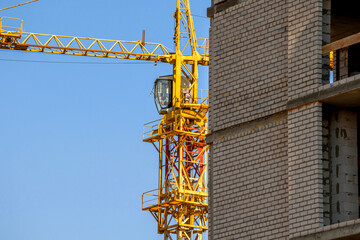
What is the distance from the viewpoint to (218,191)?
23.9 meters

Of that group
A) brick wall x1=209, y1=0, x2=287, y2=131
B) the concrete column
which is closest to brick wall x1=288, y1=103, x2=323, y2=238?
the concrete column

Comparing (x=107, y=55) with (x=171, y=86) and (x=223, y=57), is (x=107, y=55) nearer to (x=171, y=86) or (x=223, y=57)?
(x=171, y=86)

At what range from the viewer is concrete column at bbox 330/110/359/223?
21297 mm

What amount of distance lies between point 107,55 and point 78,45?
2.18m

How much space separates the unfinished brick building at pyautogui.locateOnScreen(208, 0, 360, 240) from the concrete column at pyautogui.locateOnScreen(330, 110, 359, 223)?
20 mm

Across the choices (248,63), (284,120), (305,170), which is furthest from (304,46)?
(305,170)

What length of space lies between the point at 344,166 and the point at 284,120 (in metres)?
1.83

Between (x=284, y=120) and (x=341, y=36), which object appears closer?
(x=284, y=120)

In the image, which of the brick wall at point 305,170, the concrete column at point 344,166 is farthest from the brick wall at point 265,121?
the concrete column at point 344,166

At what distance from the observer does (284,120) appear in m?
22.7

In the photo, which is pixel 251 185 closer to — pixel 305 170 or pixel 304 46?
pixel 305 170

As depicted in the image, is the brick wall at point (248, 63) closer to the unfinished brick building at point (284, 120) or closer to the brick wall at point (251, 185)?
the unfinished brick building at point (284, 120)

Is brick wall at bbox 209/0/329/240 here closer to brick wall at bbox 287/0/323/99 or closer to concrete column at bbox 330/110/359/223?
brick wall at bbox 287/0/323/99

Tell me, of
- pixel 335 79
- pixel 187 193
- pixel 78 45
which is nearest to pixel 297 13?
pixel 335 79
